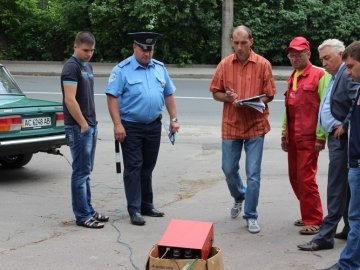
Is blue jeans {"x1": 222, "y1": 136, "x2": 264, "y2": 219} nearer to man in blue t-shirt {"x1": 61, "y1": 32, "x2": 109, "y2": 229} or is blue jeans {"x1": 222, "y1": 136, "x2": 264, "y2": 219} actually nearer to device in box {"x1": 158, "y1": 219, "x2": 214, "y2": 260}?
man in blue t-shirt {"x1": 61, "y1": 32, "x2": 109, "y2": 229}

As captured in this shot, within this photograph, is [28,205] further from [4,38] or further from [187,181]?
[4,38]

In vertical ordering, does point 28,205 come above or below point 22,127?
below

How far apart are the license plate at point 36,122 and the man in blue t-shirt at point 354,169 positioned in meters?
4.62

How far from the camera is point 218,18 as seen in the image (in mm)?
25797

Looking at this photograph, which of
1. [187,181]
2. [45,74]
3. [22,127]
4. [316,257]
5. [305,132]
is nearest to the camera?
[316,257]

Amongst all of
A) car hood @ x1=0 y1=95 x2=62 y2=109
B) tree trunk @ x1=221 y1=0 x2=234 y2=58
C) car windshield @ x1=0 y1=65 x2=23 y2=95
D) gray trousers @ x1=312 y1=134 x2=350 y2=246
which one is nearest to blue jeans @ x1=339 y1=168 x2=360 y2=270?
gray trousers @ x1=312 y1=134 x2=350 y2=246

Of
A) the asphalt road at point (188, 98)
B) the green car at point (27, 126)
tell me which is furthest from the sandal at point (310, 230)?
the asphalt road at point (188, 98)

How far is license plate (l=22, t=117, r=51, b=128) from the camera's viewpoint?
824 centimetres

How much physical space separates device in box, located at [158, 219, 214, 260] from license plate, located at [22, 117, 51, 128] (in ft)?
13.6

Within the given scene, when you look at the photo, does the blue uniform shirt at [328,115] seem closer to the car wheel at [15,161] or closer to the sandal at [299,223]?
the sandal at [299,223]

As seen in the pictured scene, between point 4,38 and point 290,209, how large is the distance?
76.3 ft

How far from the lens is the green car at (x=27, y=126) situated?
803 centimetres

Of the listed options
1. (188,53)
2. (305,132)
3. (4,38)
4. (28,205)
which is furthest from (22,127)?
(4,38)

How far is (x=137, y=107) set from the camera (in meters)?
6.48
